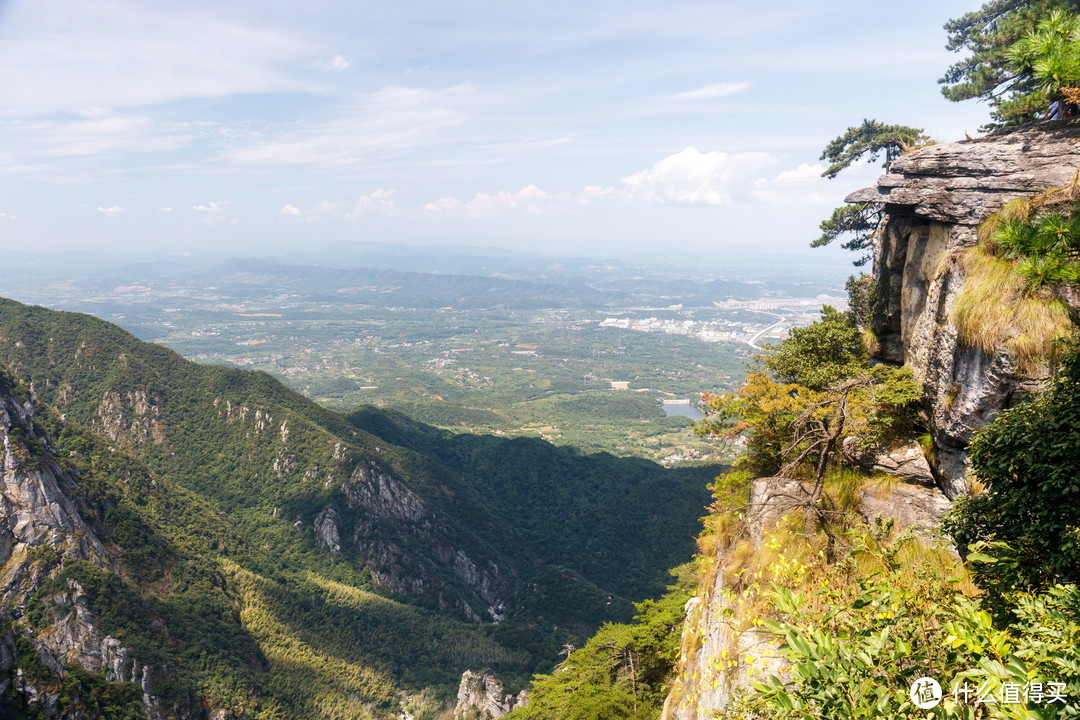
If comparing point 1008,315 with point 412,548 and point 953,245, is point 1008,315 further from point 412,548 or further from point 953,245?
point 412,548

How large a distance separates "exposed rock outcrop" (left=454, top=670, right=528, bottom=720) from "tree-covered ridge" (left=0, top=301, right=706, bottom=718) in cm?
894

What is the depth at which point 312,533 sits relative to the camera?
8612 cm

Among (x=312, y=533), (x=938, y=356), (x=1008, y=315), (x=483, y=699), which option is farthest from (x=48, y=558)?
(x=1008, y=315)

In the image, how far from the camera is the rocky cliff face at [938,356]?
32.3ft

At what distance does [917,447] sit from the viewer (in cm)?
1217

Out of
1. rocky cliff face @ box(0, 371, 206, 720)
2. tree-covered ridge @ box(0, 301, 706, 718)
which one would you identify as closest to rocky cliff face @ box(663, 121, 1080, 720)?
rocky cliff face @ box(0, 371, 206, 720)

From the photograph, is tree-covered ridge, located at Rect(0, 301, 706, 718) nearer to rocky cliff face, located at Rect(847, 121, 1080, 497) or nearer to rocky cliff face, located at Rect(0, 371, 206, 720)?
rocky cliff face, located at Rect(0, 371, 206, 720)

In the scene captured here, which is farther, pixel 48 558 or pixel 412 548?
pixel 412 548

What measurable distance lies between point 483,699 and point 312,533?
48.3 metres

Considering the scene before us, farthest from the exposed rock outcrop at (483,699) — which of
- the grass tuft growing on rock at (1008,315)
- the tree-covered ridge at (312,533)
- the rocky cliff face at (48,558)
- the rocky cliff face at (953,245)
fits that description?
the grass tuft growing on rock at (1008,315)

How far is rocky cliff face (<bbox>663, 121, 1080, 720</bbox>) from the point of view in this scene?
32.3ft

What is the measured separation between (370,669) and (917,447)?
230ft

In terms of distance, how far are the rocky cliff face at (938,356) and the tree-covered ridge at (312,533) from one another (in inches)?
2267

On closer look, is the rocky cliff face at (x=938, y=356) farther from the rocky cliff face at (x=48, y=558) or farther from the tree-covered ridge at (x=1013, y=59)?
the rocky cliff face at (x=48, y=558)
